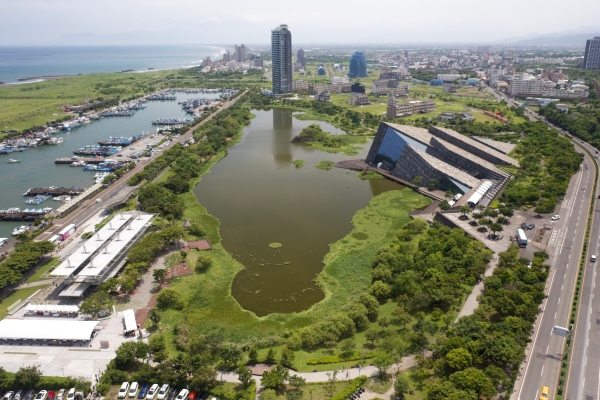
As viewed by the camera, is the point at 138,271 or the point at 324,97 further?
the point at 324,97

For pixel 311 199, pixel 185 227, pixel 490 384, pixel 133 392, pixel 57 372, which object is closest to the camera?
pixel 490 384

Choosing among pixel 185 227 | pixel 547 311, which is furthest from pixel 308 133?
pixel 547 311

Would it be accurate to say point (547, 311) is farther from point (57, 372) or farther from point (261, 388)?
point (57, 372)

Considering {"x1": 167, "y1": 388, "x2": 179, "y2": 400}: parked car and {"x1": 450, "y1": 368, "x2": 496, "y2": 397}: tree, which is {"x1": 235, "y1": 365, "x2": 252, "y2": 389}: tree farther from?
{"x1": 450, "y1": 368, "x2": 496, "y2": 397}: tree

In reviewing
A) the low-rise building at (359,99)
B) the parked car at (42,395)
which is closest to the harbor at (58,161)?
the parked car at (42,395)

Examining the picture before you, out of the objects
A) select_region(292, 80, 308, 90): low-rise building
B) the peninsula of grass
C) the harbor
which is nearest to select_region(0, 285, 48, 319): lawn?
the peninsula of grass

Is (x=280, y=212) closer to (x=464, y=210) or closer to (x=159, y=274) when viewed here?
(x=159, y=274)

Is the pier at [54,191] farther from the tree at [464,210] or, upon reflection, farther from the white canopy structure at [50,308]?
the tree at [464,210]
